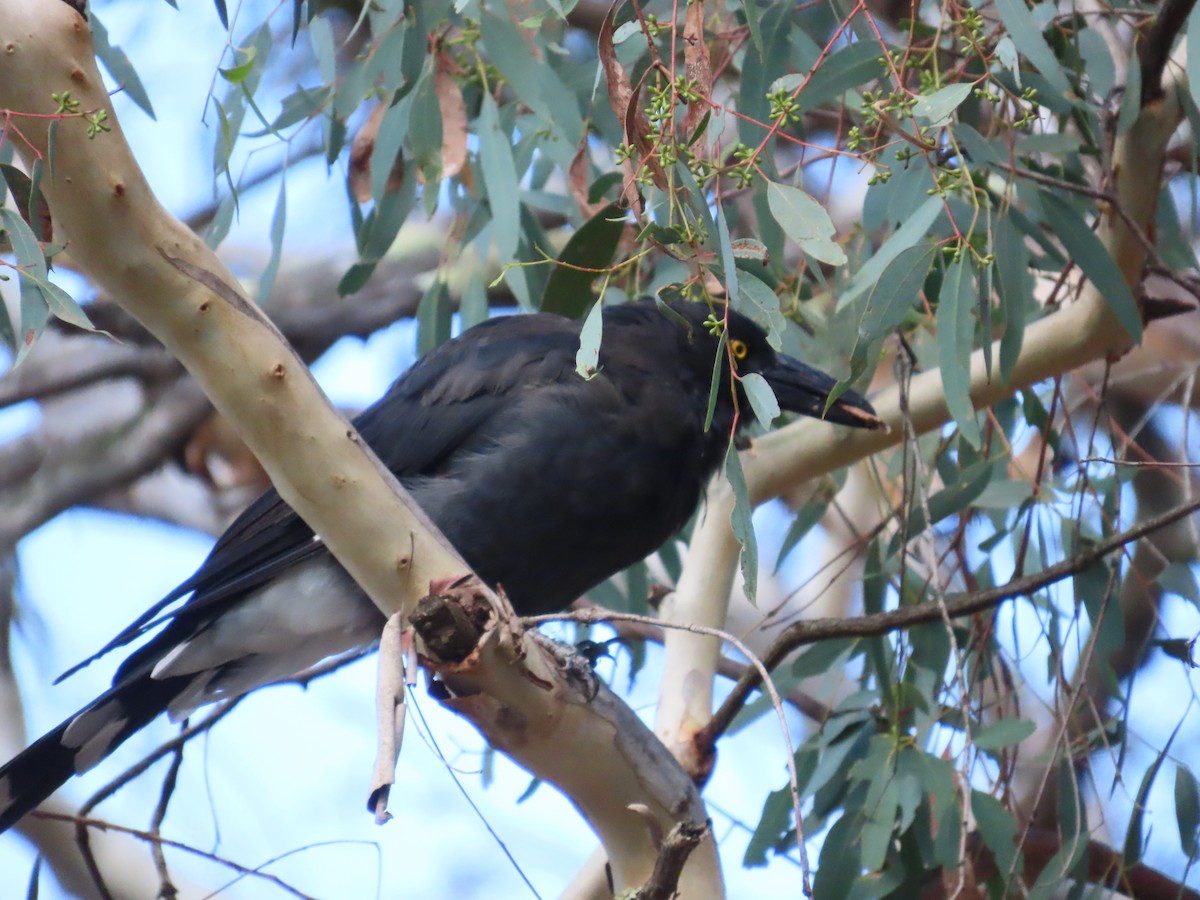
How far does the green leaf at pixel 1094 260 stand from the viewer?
2.10m

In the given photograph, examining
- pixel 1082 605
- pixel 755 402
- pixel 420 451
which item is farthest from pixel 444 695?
pixel 1082 605

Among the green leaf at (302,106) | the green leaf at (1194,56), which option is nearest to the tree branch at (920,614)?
the green leaf at (1194,56)

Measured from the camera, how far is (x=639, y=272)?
3.00m

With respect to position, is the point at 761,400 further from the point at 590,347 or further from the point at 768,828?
the point at 768,828

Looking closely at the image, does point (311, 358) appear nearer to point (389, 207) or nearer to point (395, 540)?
point (389, 207)

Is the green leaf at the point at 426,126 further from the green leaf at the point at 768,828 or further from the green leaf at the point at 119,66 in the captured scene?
the green leaf at the point at 768,828

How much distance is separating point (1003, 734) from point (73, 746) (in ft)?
5.10

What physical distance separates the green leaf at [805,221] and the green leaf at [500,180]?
78 centimetres

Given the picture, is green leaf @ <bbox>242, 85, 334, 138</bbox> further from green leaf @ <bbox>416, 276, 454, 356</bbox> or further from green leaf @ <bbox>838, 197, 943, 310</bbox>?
green leaf @ <bbox>838, 197, 943, 310</bbox>

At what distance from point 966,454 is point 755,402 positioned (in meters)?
1.42

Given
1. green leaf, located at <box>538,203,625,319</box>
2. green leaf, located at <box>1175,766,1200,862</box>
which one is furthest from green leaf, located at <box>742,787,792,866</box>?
green leaf, located at <box>538,203,625,319</box>

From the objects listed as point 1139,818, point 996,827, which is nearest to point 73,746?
point 996,827

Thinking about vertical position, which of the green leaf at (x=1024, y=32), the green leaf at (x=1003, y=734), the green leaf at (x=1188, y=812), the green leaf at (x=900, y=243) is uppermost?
the green leaf at (x=1024, y=32)

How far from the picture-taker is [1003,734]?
234cm
